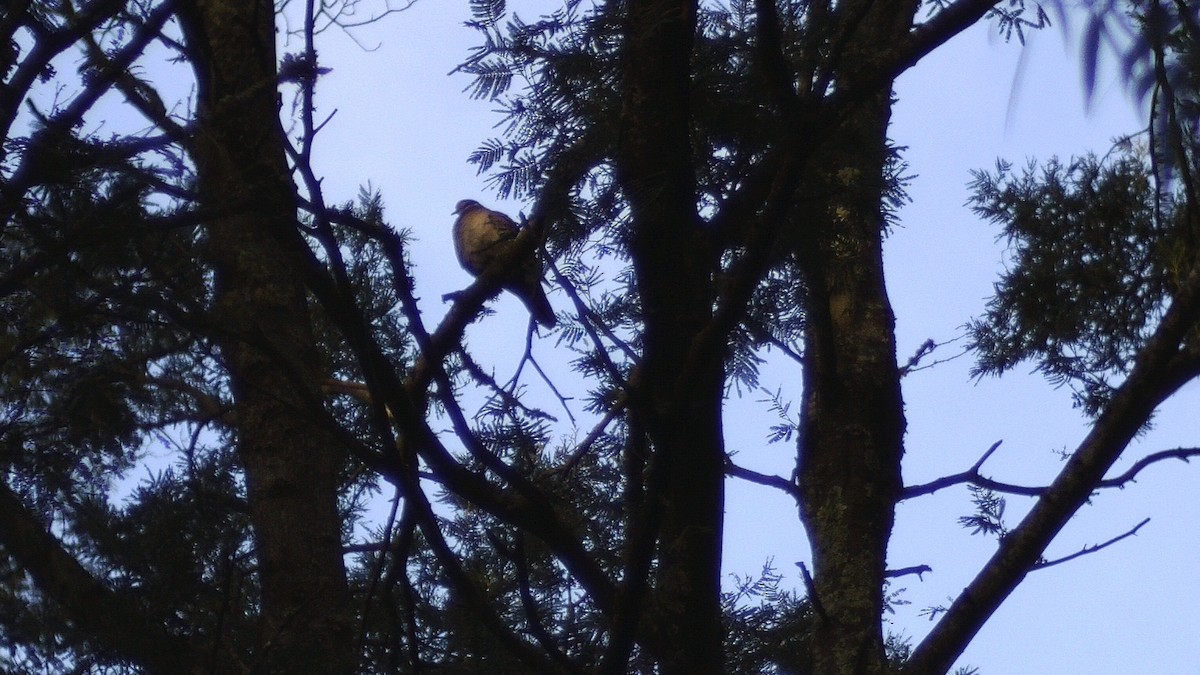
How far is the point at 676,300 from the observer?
4.86ft

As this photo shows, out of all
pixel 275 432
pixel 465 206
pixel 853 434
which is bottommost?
pixel 275 432

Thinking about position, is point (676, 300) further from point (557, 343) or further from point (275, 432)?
point (275, 432)

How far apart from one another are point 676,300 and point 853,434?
135 cm

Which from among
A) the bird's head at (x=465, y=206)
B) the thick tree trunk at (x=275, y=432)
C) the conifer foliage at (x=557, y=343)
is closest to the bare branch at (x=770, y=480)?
the conifer foliage at (x=557, y=343)

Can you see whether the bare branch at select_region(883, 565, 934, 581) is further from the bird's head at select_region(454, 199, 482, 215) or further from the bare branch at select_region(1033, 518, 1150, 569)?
the bird's head at select_region(454, 199, 482, 215)

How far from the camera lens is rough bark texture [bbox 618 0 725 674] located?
1.46m

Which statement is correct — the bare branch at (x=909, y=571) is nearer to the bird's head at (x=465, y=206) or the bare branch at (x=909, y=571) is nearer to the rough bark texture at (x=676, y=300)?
the rough bark texture at (x=676, y=300)

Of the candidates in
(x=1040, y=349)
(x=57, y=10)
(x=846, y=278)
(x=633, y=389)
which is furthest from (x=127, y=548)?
(x=1040, y=349)

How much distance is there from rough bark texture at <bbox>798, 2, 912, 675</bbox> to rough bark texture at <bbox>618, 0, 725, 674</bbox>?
753 millimetres

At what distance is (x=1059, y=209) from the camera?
10.9 ft

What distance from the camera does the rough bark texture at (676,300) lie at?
1.46m

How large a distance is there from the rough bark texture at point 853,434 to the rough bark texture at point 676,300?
0.75m

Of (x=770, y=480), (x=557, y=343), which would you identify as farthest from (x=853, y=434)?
(x=557, y=343)

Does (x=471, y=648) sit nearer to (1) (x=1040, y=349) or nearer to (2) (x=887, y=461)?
(2) (x=887, y=461)
